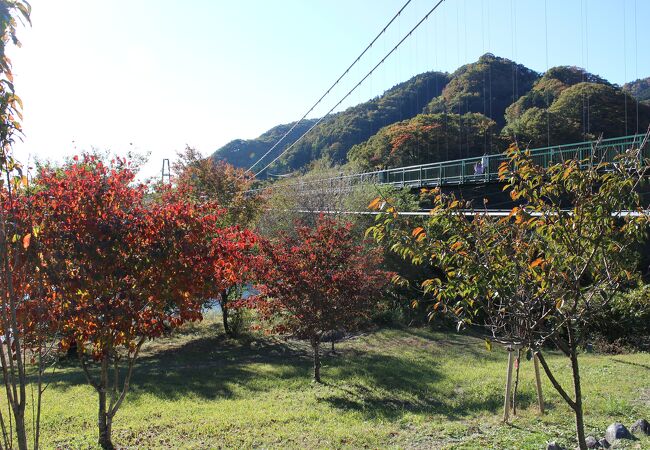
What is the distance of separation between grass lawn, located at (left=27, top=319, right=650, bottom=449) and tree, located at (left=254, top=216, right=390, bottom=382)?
1.25m

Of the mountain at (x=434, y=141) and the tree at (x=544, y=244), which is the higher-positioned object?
the mountain at (x=434, y=141)

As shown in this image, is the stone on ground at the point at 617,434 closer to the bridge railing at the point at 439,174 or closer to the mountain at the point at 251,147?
the bridge railing at the point at 439,174

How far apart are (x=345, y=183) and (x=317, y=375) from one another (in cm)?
1487

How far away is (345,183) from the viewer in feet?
84.9

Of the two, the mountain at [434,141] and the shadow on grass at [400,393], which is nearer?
the shadow on grass at [400,393]

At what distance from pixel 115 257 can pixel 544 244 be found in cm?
478

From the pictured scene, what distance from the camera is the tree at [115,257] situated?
6367 mm

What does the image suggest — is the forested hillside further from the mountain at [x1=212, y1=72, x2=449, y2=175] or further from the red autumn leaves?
the red autumn leaves

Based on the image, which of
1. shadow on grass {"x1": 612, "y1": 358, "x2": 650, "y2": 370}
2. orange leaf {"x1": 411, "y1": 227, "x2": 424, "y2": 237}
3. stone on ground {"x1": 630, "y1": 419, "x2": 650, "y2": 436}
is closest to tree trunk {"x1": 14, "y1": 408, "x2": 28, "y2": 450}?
orange leaf {"x1": 411, "y1": 227, "x2": 424, "y2": 237}

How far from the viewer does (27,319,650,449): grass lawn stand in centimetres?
753

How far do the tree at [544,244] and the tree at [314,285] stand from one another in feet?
25.3

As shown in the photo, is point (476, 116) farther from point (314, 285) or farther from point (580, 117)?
point (314, 285)

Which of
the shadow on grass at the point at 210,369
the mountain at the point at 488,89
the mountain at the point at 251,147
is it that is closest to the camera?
the shadow on grass at the point at 210,369

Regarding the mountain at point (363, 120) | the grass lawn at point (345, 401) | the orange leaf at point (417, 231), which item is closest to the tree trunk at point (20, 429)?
the orange leaf at point (417, 231)
